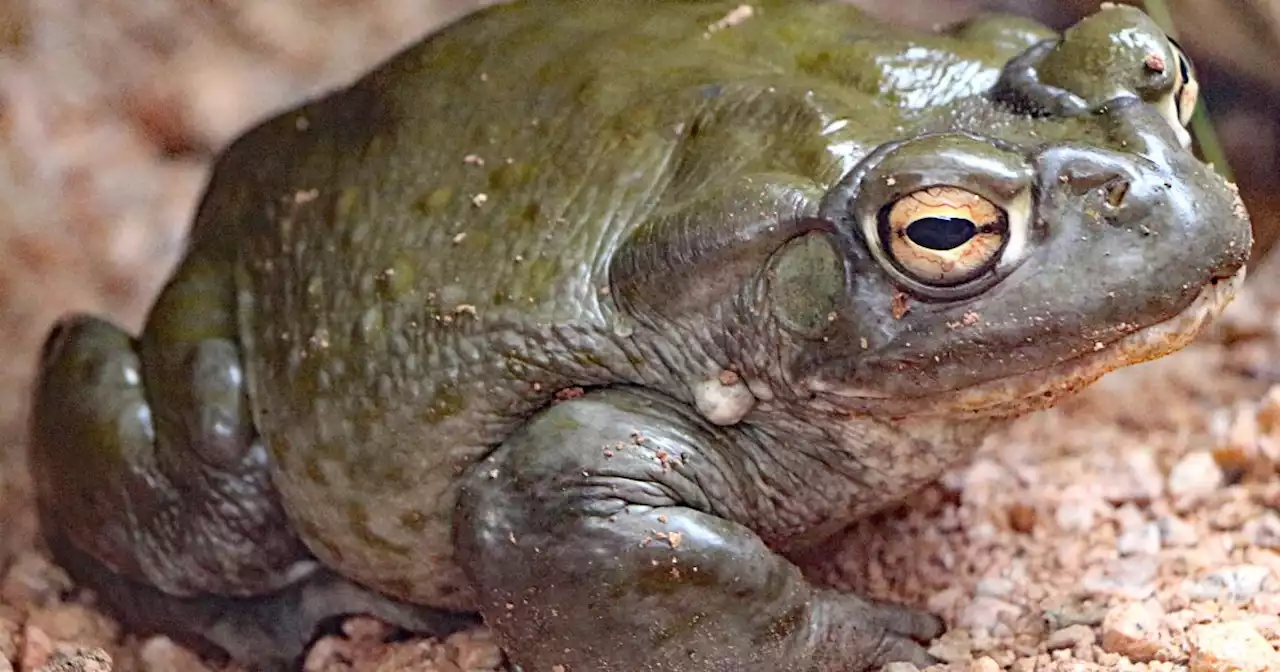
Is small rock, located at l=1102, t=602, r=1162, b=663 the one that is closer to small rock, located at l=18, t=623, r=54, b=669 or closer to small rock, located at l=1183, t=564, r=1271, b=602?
small rock, located at l=1183, t=564, r=1271, b=602

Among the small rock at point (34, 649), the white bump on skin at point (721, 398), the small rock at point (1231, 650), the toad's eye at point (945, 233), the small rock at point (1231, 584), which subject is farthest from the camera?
the small rock at point (34, 649)

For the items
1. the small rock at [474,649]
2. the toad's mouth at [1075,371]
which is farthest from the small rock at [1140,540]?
the small rock at [474,649]

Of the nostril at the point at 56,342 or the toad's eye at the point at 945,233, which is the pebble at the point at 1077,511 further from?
the nostril at the point at 56,342

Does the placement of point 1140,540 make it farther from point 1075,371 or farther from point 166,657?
point 166,657

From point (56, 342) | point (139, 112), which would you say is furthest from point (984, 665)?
point (139, 112)

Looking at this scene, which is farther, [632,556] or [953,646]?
[953,646]

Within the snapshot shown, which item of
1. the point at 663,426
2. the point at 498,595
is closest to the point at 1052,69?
the point at 663,426
